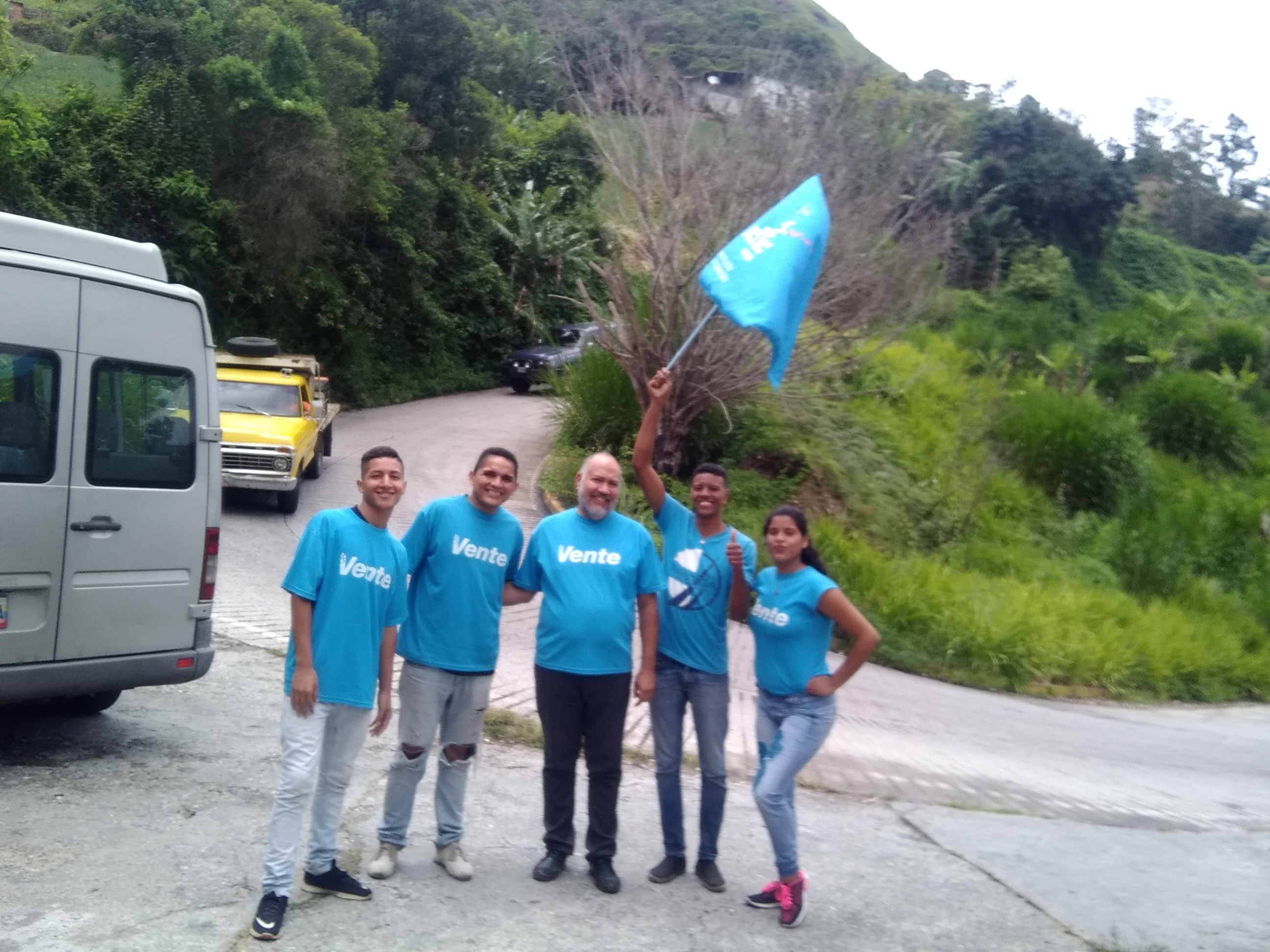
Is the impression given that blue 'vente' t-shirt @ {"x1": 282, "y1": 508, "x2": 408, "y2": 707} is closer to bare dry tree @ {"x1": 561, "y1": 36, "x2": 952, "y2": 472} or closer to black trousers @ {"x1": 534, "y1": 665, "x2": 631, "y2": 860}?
black trousers @ {"x1": 534, "y1": 665, "x2": 631, "y2": 860}

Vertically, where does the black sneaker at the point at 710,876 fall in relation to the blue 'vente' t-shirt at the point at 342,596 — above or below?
below

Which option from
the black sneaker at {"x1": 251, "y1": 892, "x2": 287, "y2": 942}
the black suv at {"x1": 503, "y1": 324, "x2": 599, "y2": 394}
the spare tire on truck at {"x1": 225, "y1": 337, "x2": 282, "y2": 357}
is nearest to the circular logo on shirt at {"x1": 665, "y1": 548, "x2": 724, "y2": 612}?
the black sneaker at {"x1": 251, "y1": 892, "x2": 287, "y2": 942}

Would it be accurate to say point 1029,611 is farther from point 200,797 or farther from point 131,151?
point 131,151

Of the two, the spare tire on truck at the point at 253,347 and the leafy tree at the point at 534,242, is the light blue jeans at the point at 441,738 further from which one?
the leafy tree at the point at 534,242

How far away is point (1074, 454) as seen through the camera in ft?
74.1

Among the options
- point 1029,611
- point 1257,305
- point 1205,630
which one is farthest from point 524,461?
point 1257,305

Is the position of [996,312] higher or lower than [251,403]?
higher

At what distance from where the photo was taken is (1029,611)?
14.1 m

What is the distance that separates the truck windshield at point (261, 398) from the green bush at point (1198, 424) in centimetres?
1983

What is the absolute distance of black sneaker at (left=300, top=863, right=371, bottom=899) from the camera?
15.3 ft

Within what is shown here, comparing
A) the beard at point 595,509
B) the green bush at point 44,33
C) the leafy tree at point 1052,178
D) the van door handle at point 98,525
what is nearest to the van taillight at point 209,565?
the van door handle at point 98,525

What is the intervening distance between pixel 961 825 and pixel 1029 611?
7764mm

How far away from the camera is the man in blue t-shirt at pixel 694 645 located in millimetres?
5102

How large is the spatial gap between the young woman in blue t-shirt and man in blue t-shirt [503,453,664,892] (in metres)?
0.50
